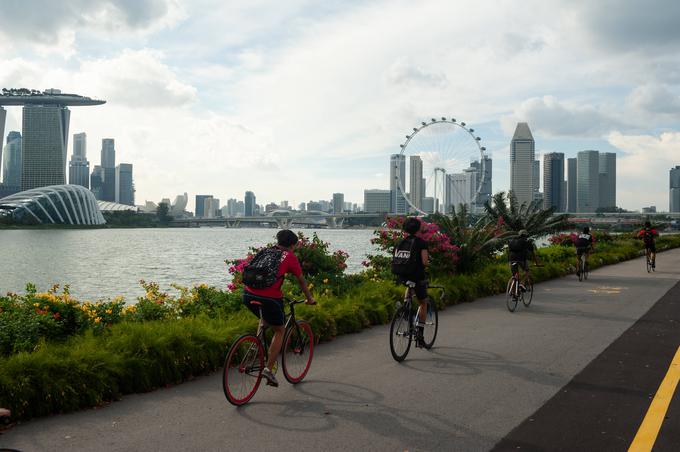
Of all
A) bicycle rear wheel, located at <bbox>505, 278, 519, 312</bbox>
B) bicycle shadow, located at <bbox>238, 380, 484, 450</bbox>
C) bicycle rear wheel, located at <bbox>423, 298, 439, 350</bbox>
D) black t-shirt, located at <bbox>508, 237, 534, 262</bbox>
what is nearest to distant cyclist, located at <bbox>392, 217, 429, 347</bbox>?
bicycle rear wheel, located at <bbox>423, 298, 439, 350</bbox>

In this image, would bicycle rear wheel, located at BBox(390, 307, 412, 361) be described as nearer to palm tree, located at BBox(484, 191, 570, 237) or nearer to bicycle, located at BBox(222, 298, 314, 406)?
bicycle, located at BBox(222, 298, 314, 406)

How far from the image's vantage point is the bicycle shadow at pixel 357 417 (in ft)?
16.2

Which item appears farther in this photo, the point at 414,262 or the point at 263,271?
the point at 414,262

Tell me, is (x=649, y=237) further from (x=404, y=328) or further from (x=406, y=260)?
(x=404, y=328)

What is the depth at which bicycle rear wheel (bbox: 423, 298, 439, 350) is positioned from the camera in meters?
8.36

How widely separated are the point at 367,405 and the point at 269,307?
1292mm

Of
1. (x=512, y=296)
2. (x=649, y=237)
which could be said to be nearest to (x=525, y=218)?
(x=649, y=237)

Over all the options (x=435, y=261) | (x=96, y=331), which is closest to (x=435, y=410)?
(x=96, y=331)

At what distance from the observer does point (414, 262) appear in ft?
25.8

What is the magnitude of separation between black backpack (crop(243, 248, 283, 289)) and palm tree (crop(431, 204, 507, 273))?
36.1 feet

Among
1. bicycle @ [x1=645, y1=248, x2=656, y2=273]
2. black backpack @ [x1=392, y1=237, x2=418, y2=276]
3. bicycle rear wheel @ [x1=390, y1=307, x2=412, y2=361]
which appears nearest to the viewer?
bicycle rear wheel @ [x1=390, y1=307, x2=412, y2=361]

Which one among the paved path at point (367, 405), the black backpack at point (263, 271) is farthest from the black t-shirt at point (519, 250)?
the black backpack at point (263, 271)

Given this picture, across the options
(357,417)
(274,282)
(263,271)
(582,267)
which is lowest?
(357,417)

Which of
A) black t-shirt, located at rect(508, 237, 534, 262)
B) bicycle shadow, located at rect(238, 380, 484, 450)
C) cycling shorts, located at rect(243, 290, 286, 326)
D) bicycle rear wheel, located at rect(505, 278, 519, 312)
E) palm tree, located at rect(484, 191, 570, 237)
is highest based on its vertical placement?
palm tree, located at rect(484, 191, 570, 237)
